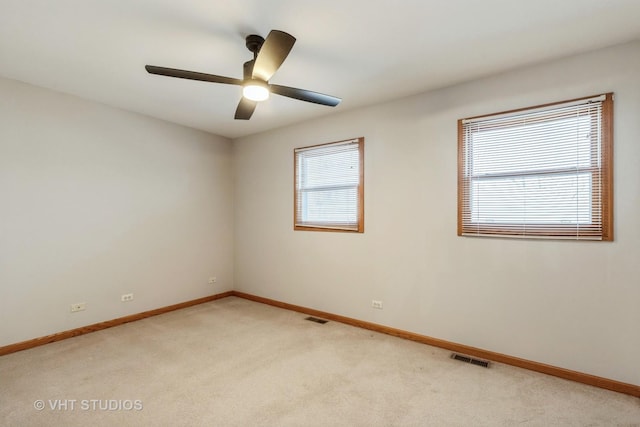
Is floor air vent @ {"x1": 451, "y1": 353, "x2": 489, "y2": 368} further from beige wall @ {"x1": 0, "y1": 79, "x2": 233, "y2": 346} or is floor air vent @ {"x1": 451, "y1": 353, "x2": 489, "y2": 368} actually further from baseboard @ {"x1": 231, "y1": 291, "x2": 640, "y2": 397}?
beige wall @ {"x1": 0, "y1": 79, "x2": 233, "y2": 346}

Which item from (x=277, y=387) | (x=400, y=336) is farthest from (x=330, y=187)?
(x=277, y=387)

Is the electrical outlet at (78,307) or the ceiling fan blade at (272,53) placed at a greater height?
the ceiling fan blade at (272,53)

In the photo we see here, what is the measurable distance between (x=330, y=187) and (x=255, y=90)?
1.89 meters

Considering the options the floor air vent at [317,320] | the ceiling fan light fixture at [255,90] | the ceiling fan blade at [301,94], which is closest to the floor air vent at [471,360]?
the floor air vent at [317,320]

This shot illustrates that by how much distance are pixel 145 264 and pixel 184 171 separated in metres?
1.35

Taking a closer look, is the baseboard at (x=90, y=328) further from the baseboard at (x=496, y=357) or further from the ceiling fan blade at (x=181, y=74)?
the ceiling fan blade at (x=181, y=74)

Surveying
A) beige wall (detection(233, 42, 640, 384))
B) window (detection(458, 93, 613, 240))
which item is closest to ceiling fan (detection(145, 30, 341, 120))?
beige wall (detection(233, 42, 640, 384))

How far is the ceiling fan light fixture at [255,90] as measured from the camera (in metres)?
2.06

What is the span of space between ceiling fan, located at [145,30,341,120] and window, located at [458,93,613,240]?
1.48 metres

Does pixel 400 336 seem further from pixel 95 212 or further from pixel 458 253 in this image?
pixel 95 212

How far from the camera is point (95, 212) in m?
3.41

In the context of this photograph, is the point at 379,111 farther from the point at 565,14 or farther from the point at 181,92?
the point at 181,92

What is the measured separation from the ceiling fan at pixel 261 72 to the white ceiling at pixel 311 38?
0.88ft

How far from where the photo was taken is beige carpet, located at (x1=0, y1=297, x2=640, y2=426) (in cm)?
194
